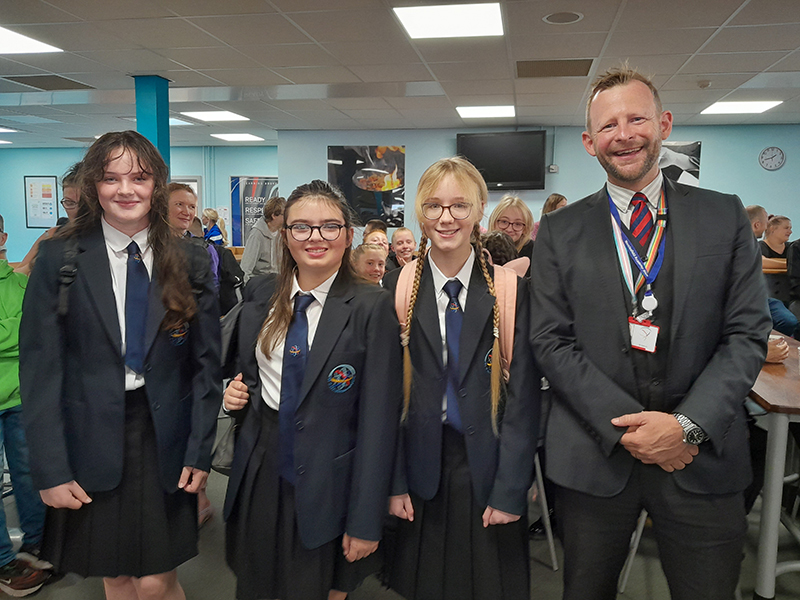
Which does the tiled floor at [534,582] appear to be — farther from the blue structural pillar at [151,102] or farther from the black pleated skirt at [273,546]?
the blue structural pillar at [151,102]

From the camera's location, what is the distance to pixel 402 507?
5.01ft

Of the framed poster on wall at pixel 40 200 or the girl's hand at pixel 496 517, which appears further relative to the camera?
the framed poster on wall at pixel 40 200

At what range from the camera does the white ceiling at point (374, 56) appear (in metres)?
4.14

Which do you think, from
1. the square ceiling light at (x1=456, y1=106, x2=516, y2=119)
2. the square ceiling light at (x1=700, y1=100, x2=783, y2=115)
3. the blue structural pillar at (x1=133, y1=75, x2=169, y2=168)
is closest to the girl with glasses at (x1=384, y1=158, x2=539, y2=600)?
the blue structural pillar at (x1=133, y1=75, x2=169, y2=168)

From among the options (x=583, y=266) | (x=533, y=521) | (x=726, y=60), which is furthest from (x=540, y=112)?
(x=583, y=266)

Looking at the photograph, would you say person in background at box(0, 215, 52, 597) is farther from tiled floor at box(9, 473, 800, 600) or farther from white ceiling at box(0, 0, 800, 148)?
white ceiling at box(0, 0, 800, 148)

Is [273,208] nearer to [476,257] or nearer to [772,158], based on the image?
[476,257]

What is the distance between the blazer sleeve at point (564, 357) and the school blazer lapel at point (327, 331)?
19.3 inches

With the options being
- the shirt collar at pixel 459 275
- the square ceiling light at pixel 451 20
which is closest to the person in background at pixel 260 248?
the square ceiling light at pixel 451 20

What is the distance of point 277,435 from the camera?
1527mm

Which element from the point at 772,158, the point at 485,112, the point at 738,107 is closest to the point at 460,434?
the point at 485,112

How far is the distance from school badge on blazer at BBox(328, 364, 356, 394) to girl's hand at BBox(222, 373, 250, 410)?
274 mm

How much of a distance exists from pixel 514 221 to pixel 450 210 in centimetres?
200

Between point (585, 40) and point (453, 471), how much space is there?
4302mm
